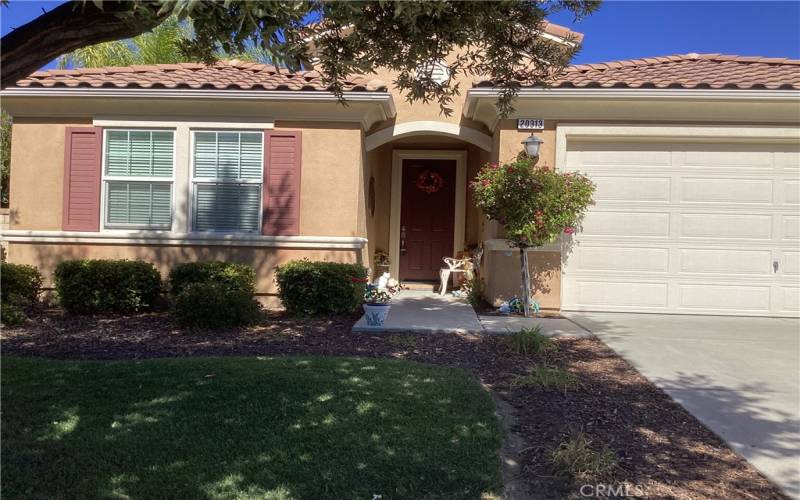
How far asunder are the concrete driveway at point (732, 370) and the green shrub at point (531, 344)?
0.80 metres

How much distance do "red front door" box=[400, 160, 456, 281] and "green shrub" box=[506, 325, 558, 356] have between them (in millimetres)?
5390

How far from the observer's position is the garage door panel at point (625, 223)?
805 cm

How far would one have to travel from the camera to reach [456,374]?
4.73 metres

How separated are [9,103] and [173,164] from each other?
2.73 metres

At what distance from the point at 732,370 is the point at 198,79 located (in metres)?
8.19

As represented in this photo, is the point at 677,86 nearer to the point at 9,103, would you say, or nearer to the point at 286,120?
the point at 286,120

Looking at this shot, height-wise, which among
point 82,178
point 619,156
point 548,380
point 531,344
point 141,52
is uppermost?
point 141,52

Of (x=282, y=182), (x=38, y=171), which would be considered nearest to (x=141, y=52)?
(x=38, y=171)

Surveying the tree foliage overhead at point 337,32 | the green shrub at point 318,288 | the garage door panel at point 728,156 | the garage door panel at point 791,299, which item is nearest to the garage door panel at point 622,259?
the garage door panel at point 728,156

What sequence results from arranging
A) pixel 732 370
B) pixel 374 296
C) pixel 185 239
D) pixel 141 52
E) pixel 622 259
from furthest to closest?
pixel 141 52 → pixel 185 239 → pixel 622 259 → pixel 374 296 → pixel 732 370

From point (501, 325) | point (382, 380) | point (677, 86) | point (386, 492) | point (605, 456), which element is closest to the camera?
point (386, 492)

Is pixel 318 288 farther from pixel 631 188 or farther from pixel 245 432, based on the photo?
pixel 631 188

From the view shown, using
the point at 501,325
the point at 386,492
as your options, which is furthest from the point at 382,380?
the point at 501,325

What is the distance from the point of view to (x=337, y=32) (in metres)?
4.02
